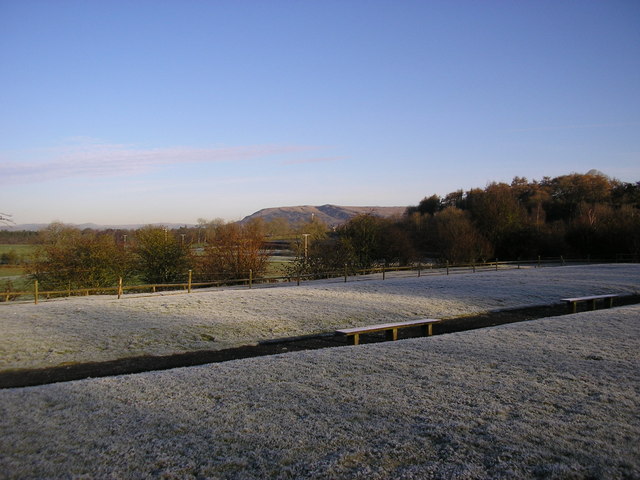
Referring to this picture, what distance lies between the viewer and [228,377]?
7809 millimetres

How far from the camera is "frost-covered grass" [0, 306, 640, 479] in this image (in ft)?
15.1

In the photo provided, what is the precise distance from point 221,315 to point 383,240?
32.9m

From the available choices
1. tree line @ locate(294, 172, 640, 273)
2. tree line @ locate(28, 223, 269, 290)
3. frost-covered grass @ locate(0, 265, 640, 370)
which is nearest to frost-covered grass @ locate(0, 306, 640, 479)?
frost-covered grass @ locate(0, 265, 640, 370)

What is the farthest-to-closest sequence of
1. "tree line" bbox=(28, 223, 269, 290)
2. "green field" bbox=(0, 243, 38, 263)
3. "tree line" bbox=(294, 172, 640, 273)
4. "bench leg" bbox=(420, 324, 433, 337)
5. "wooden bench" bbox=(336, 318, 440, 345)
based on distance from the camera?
"tree line" bbox=(294, 172, 640, 273), "green field" bbox=(0, 243, 38, 263), "tree line" bbox=(28, 223, 269, 290), "bench leg" bbox=(420, 324, 433, 337), "wooden bench" bbox=(336, 318, 440, 345)

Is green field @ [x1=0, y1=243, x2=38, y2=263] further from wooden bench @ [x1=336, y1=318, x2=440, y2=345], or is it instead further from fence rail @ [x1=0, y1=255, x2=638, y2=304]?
wooden bench @ [x1=336, y1=318, x2=440, y2=345]

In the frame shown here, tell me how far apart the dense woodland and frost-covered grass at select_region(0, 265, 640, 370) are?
14759mm

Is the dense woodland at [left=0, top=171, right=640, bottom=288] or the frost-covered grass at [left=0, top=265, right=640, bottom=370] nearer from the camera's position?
the frost-covered grass at [left=0, top=265, right=640, bottom=370]

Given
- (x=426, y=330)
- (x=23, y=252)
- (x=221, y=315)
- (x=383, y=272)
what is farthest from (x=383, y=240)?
(x=23, y=252)

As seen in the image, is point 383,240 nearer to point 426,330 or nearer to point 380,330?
point 426,330

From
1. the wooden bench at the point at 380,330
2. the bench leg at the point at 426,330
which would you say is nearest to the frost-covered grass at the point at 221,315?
the wooden bench at the point at 380,330

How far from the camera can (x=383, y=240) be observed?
46906 mm

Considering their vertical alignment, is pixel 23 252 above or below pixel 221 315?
above

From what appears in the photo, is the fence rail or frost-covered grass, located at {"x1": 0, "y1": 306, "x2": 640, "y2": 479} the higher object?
frost-covered grass, located at {"x1": 0, "y1": 306, "x2": 640, "y2": 479}

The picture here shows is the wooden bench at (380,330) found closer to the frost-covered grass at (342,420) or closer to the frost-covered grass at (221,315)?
the frost-covered grass at (221,315)
